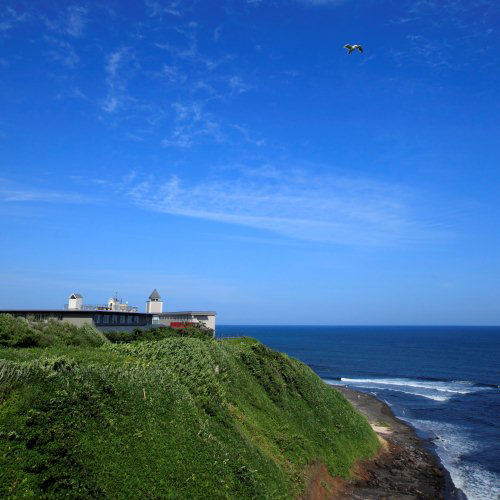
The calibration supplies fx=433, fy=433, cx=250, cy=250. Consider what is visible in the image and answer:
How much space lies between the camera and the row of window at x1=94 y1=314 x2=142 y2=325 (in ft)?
207

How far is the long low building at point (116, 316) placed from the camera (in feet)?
193

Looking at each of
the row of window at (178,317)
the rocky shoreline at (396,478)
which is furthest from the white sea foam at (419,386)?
the row of window at (178,317)

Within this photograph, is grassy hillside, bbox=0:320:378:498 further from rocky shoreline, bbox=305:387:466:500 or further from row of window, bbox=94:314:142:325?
row of window, bbox=94:314:142:325

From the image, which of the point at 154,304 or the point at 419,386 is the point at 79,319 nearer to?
the point at 154,304

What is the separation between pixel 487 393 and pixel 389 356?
75.5 metres

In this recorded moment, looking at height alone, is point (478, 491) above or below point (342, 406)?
below

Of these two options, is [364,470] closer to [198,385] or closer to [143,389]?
[198,385]

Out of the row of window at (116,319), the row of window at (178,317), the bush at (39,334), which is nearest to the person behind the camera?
the bush at (39,334)

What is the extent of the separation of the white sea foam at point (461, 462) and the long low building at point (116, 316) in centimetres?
4147

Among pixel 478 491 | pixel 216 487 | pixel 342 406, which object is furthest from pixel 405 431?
pixel 216 487

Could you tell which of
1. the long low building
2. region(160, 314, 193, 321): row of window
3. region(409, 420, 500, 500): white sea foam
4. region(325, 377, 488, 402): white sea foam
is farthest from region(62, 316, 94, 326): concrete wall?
region(325, 377, 488, 402): white sea foam

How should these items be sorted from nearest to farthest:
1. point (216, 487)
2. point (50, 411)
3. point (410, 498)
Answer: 1. point (50, 411)
2. point (216, 487)
3. point (410, 498)

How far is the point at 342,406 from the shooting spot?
50.3 m

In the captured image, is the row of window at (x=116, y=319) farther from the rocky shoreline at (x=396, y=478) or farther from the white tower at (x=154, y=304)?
the rocky shoreline at (x=396, y=478)
